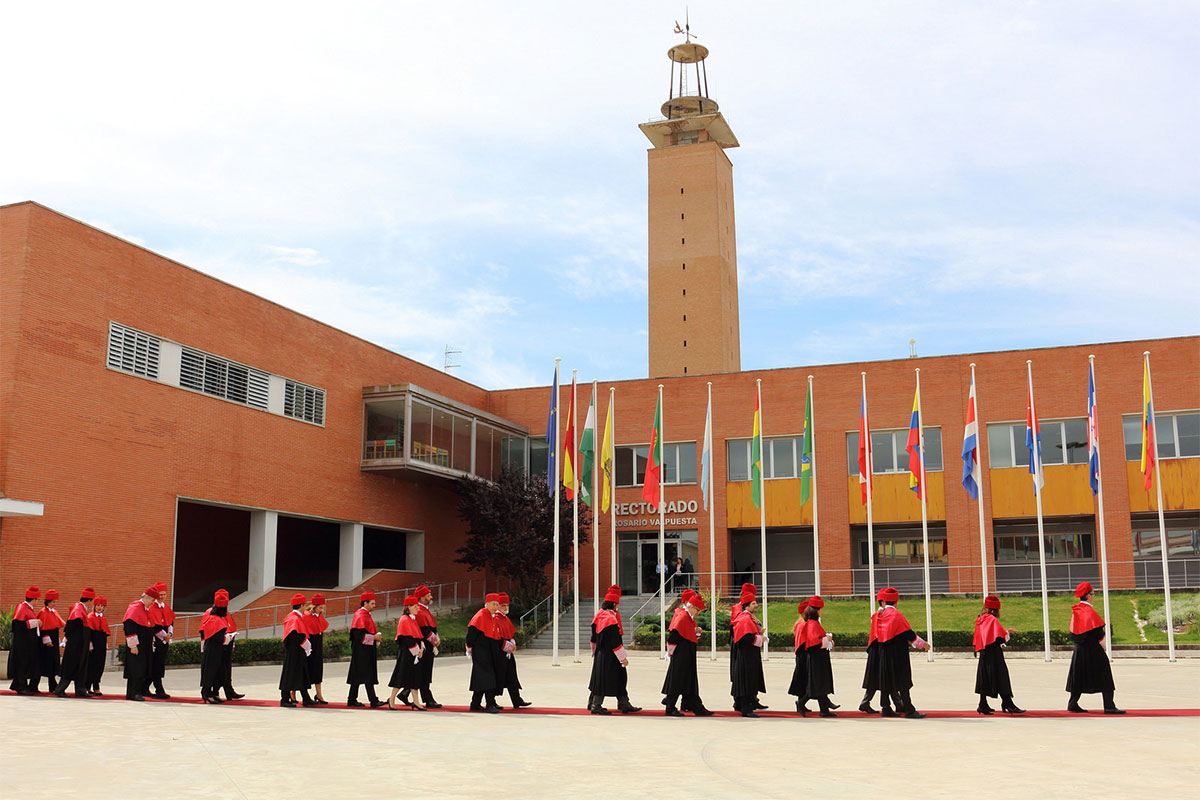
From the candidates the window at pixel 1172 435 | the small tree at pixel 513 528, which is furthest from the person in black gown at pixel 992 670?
the window at pixel 1172 435

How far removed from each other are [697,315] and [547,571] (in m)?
20.2

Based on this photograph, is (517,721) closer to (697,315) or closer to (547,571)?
(547,571)

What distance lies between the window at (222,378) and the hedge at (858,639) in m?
12.8

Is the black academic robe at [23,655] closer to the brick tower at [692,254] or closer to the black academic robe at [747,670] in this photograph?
the black academic robe at [747,670]

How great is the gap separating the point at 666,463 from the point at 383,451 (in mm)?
11075

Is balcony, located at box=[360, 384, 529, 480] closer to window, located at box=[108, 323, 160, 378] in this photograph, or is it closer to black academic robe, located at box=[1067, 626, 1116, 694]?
window, located at box=[108, 323, 160, 378]

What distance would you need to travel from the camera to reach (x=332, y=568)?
38219 millimetres

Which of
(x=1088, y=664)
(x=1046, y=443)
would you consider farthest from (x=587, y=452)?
(x=1046, y=443)

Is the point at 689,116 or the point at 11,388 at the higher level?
the point at 689,116

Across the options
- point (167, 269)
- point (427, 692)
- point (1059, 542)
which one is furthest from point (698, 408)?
point (427, 692)

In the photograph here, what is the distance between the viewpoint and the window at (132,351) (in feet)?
86.4

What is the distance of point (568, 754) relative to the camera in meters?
10.0

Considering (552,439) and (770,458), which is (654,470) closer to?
(552,439)

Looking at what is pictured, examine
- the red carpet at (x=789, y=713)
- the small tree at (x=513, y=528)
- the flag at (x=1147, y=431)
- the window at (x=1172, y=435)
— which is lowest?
the red carpet at (x=789, y=713)
